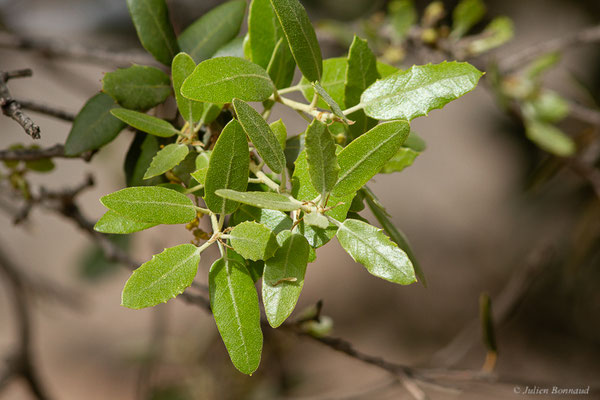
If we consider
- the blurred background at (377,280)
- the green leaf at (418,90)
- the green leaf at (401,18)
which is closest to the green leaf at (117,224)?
the green leaf at (418,90)

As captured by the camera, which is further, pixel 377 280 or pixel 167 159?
pixel 377 280

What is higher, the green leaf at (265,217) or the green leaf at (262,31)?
the green leaf at (262,31)

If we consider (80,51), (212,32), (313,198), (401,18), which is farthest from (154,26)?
(401,18)

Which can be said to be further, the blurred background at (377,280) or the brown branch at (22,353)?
the blurred background at (377,280)

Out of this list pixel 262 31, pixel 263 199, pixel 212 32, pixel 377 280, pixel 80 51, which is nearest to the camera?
pixel 263 199

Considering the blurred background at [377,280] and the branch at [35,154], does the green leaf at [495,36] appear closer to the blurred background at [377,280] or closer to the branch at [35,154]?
the blurred background at [377,280]

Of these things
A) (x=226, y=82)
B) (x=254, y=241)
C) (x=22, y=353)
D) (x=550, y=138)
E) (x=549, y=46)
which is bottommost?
(x=22, y=353)

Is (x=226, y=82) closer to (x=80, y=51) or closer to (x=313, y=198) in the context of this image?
(x=313, y=198)
